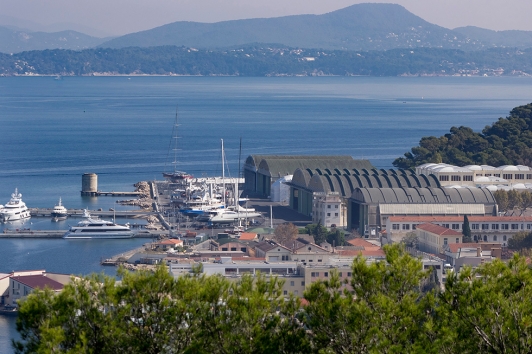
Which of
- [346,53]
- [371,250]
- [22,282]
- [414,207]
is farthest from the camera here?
[346,53]

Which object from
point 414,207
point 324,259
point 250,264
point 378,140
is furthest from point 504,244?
point 378,140

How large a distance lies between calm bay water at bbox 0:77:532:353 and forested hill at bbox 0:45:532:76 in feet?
182

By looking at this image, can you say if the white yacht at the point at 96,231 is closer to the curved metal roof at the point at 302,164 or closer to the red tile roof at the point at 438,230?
the curved metal roof at the point at 302,164

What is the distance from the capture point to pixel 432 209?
84.7 feet

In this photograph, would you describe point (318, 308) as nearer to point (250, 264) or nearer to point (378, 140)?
point (250, 264)

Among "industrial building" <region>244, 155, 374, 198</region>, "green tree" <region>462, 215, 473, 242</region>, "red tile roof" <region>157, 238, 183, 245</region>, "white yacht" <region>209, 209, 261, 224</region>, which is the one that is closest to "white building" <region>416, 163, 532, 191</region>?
"industrial building" <region>244, 155, 374, 198</region>

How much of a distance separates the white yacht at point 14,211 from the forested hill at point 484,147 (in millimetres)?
11681

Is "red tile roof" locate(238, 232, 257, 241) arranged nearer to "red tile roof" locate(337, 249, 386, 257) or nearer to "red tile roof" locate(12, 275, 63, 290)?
"red tile roof" locate(337, 249, 386, 257)

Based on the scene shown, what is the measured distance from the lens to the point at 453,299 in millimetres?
8227

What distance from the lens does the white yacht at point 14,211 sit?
96.7ft

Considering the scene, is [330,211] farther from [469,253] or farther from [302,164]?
[469,253]

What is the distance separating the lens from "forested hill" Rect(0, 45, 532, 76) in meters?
169

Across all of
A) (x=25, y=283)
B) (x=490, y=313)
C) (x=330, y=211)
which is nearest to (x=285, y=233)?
(x=330, y=211)

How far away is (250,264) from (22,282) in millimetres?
3791
